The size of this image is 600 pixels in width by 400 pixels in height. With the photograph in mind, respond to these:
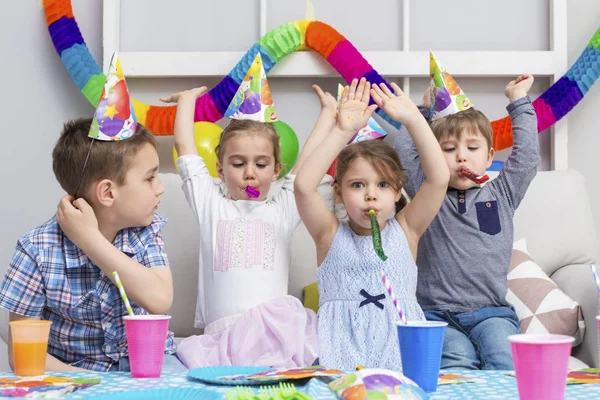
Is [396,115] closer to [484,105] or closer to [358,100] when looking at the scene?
[358,100]

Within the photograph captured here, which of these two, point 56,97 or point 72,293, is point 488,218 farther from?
point 56,97

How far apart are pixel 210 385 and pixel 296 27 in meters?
1.62

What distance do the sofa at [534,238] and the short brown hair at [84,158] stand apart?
0.51 metres

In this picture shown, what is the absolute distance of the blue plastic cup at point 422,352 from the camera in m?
0.95

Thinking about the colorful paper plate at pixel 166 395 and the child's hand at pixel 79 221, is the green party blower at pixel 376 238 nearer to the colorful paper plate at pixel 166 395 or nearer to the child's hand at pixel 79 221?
the child's hand at pixel 79 221

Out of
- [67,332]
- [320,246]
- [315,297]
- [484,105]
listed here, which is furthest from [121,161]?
[484,105]

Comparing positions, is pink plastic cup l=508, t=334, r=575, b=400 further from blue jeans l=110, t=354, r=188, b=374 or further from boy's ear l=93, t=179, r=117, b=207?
boy's ear l=93, t=179, r=117, b=207

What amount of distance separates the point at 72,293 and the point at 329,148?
0.61 m

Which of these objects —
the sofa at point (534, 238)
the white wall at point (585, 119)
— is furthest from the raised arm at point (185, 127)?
the white wall at point (585, 119)

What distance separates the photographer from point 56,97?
256 cm

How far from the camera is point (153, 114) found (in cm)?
238

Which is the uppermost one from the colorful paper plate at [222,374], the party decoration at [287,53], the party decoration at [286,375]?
the party decoration at [287,53]

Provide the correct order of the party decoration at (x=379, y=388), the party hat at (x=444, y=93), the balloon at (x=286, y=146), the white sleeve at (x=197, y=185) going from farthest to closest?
the balloon at (x=286, y=146), the white sleeve at (x=197, y=185), the party hat at (x=444, y=93), the party decoration at (x=379, y=388)

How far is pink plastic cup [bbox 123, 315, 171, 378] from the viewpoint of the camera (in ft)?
3.42
